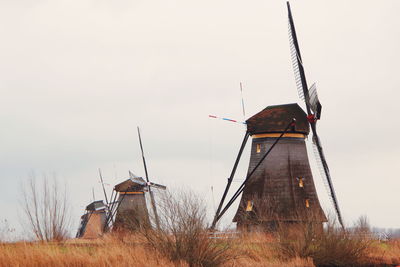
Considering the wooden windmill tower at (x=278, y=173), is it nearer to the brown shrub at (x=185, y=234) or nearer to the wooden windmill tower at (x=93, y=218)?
the brown shrub at (x=185, y=234)

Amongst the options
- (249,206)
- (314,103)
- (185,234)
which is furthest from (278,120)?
(185,234)

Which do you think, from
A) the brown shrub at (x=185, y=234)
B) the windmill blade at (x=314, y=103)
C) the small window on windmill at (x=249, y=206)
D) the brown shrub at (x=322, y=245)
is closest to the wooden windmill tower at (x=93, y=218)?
the small window on windmill at (x=249, y=206)

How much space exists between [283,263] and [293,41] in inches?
535

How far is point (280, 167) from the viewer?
26188 millimetres

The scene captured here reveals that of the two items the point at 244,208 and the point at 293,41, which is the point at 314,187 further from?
the point at 293,41

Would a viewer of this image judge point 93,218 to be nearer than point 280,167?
No

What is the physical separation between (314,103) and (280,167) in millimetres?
Result: 3448

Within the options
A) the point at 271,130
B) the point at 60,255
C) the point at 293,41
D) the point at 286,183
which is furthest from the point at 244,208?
the point at 60,255

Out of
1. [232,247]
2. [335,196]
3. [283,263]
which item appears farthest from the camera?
[335,196]

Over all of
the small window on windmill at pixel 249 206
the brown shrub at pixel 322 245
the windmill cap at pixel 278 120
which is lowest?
the brown shrub at pixel 322 245

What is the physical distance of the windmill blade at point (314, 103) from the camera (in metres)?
25.6

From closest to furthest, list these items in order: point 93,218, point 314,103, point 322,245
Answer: point 322,245 < point 314,103 < point 93,218

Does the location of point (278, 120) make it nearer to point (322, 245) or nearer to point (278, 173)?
point (278, 173)

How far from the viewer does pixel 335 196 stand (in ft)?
82.9
